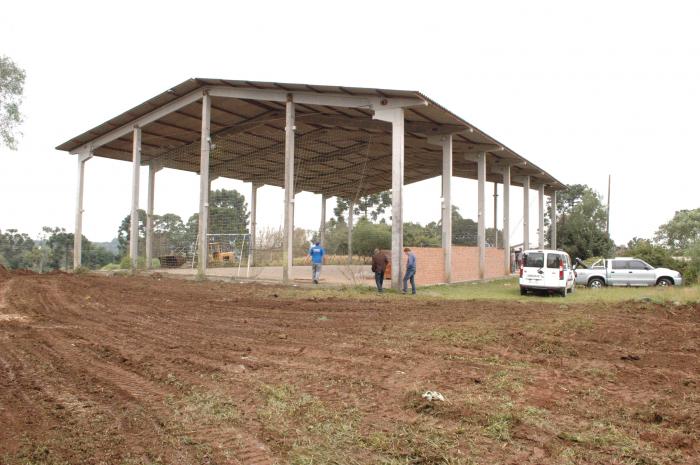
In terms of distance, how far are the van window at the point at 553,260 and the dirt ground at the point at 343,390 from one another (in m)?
6.66

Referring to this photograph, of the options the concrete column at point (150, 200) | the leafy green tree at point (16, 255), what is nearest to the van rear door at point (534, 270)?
the concrete column at point (150, 200)

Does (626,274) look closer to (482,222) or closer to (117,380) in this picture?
(482,222)

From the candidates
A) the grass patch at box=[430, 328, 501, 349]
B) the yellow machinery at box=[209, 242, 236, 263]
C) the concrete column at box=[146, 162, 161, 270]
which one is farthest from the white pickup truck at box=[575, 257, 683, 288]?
the concrete column at box=[146, 162, 161, 270]

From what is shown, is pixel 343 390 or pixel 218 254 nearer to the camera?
pixel 343 390

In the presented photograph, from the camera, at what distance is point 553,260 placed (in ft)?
53.7

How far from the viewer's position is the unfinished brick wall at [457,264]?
17750 millimetres

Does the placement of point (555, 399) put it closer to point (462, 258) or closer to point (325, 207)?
point (462, 258)

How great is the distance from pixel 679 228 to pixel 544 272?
142 ft

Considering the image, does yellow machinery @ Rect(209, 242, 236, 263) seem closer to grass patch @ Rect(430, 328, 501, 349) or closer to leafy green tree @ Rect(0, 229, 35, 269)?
grass patch @ Rect(430, 328, 501, 349)

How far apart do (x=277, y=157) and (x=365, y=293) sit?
13.0 metres

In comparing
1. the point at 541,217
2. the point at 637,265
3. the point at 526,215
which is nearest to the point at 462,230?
the point at 526,215

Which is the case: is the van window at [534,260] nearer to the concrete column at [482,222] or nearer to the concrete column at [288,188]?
the concrete column at [482,222]

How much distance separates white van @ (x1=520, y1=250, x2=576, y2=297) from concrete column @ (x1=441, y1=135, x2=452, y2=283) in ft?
10.1

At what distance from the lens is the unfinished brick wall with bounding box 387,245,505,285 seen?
58.2 ft
